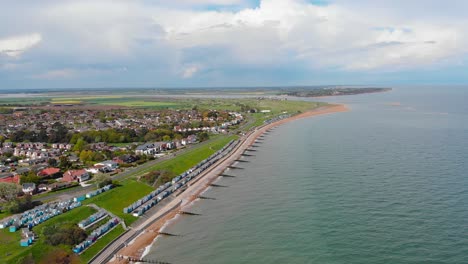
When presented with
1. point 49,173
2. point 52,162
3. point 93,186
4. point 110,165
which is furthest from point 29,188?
point 52,162

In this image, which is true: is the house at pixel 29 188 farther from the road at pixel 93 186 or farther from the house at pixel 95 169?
the house at pixel 95 169

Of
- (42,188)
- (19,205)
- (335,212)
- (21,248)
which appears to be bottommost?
(21,248)

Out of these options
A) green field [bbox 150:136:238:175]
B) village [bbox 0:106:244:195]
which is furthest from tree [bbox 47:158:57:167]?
green field [bbox 150:136:238:175]

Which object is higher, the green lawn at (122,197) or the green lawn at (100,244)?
the green lawn at (122,197)

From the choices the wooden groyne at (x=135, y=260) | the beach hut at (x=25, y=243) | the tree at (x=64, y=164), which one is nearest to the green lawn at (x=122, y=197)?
the wooden groyne at (x=135, y=260)

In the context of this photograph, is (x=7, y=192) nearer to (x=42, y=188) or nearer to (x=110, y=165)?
(x=42, y=188)

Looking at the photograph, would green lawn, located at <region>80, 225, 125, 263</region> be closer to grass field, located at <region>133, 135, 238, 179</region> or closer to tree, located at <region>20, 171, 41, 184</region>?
grass field, located at <region>133, 135, 238, 179</region>

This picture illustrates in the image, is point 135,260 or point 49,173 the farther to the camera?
point 49,173
